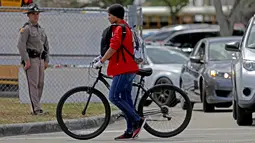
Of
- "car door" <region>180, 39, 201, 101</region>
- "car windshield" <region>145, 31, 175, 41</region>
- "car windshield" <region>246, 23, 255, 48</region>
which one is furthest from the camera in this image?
"car windshield" <region>145, 31, 175, 41</region>

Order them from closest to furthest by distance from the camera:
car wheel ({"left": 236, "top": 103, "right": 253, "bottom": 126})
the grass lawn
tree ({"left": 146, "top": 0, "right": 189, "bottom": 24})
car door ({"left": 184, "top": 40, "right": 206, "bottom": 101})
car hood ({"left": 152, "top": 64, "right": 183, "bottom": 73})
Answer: the grass lawn → car wheel ({"left": 236, "top": 103, "right": 253, "bottom": 126}) → car door ({"left": 184, "top": 40, "right": 206, "bottom": 101}) → car hood ({"left": 152, "top": 64, "right": 183, "bottom": 73}) → tree ({"left": 146, "top": 0, "right": 189, "bottom": 24})

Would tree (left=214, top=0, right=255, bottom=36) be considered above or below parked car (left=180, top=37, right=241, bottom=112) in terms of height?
below

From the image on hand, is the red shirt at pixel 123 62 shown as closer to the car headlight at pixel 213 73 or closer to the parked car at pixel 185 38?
the car headlight at pixel 213 73

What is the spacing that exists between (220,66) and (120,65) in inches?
227

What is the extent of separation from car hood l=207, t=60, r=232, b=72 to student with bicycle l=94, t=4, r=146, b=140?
5397 millimetres

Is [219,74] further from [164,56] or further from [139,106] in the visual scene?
[164,56]

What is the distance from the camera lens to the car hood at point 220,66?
1656cm

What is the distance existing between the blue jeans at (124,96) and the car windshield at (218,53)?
20.7 feet

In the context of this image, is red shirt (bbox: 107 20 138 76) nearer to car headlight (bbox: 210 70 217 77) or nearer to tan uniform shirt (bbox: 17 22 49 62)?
tan uniform shirt (bbox: 17 22 49 62)

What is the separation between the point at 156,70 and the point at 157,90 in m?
9.65

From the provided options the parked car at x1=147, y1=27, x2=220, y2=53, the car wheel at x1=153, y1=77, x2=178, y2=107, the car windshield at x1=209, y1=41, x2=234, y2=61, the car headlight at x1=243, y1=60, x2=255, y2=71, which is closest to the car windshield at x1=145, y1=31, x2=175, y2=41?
the parked car at x1=147, y1=27, x2=220, y2=53

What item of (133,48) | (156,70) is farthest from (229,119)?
(156,70)

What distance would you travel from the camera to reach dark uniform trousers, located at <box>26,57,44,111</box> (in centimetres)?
1396

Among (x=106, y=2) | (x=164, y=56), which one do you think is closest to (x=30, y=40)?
(x=164, y=56)
